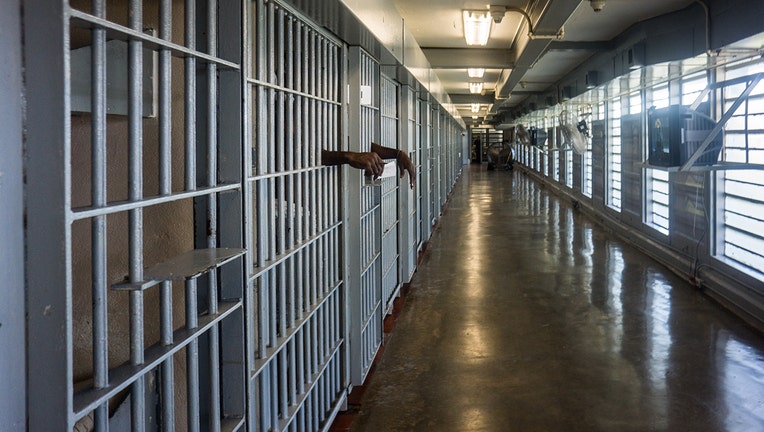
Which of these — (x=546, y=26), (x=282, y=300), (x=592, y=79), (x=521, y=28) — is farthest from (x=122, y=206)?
(x=592, y=79)

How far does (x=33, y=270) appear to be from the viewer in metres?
1.19

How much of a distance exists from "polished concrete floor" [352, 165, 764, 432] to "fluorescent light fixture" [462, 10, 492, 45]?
2.66 metres

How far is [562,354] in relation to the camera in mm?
4672

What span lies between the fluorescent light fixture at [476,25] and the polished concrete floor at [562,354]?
8.73ft

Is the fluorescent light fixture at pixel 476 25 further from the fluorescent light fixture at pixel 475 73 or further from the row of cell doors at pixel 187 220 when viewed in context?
the fluorescent light fixture at pixel 475 73

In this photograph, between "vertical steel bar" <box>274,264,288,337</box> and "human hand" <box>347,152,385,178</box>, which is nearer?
"vertical steel bar" <box>274,264,288,337</box>

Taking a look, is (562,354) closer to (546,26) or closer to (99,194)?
(546,26)

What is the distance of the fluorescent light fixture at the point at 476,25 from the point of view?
249 inches

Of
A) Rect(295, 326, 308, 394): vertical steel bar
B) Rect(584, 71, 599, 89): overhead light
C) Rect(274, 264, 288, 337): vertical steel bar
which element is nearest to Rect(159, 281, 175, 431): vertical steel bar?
Rect(274, 264, 288, 337): vertical steel bar

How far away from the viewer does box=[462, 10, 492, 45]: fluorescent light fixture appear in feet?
20.8

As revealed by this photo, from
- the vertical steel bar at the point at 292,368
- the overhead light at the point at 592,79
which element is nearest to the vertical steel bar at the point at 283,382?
the vertical steel bar at the point at 292,368

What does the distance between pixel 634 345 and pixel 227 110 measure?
3888 mm

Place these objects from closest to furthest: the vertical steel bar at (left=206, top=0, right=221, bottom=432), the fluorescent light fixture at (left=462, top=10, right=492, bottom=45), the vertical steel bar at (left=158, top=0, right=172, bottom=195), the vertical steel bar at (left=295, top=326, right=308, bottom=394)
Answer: the vertical steel bar at (left=158, top=0, right=172, bottom=195)
the vertical steel bar at (left=206, top=0, right=221, bottom=432)
the vertical steel bar at (left=295, top=326, right=308, bottom=394)
the fluorescent light fixture at (left=462, top=10, right=492, bottom=45)

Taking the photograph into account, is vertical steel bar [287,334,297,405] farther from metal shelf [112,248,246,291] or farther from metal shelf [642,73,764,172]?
metal shelf [642,73,764,172]
